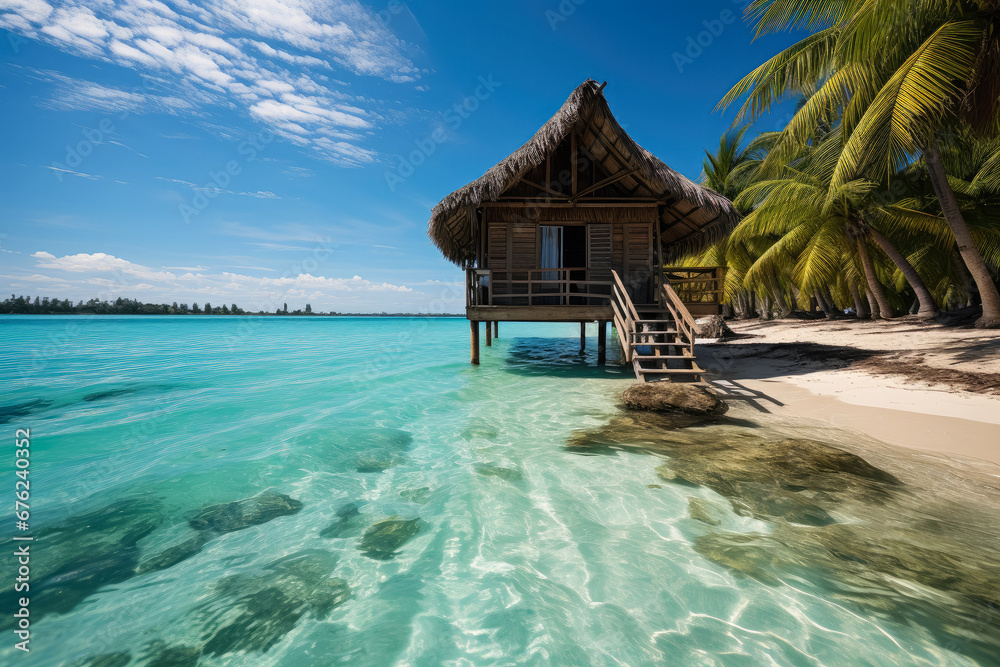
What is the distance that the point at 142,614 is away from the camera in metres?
2.29

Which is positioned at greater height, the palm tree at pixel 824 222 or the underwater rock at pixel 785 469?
the palm tree at pixel 824 222

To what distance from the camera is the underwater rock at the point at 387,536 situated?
287 cm

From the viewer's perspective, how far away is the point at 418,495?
148 inches

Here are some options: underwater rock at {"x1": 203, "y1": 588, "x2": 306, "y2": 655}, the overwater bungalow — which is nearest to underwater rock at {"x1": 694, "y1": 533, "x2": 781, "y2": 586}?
underwater rock at {"x1": 203, "y1": 588, "x2": 306, "y2": 655}

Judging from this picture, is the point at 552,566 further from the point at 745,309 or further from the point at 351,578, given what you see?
the point at 745,309

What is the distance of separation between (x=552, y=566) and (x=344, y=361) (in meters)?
14.7

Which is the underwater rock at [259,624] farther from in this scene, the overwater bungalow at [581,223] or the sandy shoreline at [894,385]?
the overwater bungalow at [581,223]

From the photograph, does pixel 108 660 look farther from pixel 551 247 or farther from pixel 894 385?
pixel 551 247

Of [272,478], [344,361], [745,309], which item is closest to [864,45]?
[272,478]

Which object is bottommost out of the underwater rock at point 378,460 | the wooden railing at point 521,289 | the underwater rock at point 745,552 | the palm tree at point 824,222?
the underwater rock at point 378,460

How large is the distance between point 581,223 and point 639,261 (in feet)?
6.04

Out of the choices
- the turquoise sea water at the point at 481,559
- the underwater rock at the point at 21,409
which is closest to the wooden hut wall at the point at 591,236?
the turquoise sea water at the point at 481,559

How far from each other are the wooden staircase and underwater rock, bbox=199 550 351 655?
5.85 m

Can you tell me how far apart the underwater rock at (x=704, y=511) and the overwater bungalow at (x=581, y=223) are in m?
5.95
